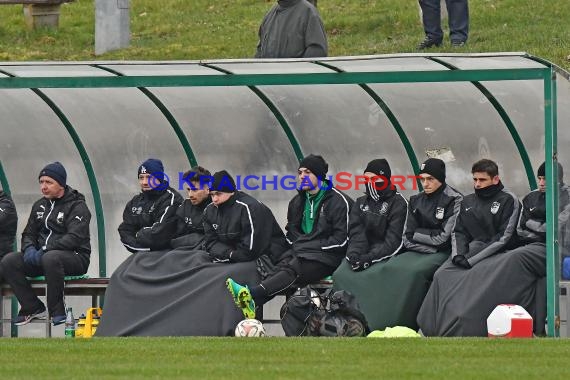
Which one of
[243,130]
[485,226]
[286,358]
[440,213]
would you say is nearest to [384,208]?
[440,213]

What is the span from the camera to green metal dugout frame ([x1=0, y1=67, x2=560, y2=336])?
41.6 ft

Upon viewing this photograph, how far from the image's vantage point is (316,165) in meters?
14.0

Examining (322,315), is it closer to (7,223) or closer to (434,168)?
(434,168)

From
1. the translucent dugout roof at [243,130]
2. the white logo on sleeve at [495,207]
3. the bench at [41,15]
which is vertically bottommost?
the white logo on sleeve at [495,207]

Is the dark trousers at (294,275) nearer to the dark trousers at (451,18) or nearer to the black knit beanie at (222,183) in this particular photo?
the black knit beanie at (222,183)

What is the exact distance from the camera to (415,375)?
1015 cm

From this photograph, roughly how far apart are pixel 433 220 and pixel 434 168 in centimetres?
43

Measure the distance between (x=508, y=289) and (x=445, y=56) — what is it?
1.85 meters

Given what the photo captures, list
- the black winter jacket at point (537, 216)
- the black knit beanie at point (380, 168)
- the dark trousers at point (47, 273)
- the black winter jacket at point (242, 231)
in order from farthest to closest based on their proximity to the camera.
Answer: the dark trousers at point (47, 273)
the black knit beanie at point (380, 168)
the black winter jacket at point (242, 231)
the black winter jacket at point (537, 216)

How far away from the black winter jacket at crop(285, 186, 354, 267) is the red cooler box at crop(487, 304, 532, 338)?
5.53 feet

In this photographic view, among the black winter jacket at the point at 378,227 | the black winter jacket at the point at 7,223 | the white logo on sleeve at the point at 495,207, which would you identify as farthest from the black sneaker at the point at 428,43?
the white logo on sleeve at the point at 495,207

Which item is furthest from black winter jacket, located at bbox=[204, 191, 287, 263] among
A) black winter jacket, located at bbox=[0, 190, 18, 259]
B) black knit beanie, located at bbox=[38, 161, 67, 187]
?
black winter jacket, located at bbox=[0, 190, 18, 259]

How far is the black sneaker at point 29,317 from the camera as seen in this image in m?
14.5

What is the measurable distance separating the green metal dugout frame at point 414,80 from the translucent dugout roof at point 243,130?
8cm
